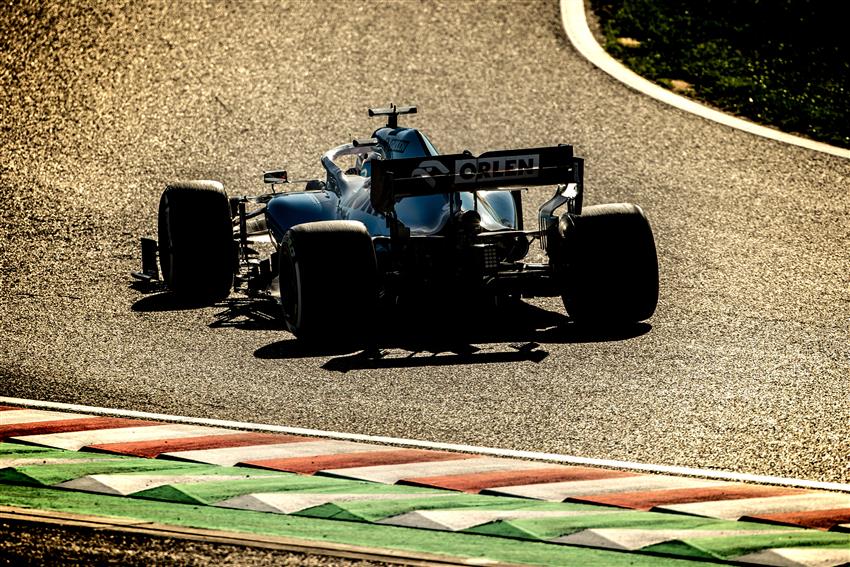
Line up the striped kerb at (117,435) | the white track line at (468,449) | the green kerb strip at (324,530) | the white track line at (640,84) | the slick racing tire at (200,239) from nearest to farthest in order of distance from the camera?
the green kerb strip at (324,530) < the white track line at (468,449) < the striped kerb at (117,435) < the slick racing tire at (200,239) < the white track line at (640,84)

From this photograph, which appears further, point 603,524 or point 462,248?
point 462,248

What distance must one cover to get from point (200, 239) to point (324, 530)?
5.56 meters

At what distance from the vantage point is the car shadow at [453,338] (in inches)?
393

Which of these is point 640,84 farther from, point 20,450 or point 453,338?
point 20,450

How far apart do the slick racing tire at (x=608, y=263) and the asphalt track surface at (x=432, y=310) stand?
31 centimetres

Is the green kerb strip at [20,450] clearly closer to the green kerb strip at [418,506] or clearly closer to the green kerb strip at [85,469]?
the green kerb strip at [85,469]

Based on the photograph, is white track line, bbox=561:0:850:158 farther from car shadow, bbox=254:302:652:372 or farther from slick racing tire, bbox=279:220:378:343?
slick racing tire, bbox=279:220:378:343

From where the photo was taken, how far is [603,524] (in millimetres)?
6719

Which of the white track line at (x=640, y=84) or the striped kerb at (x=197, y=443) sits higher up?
the white track line at (x=640, y=84)

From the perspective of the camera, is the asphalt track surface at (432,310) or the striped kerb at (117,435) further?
the asphalt track surface at (432,310)

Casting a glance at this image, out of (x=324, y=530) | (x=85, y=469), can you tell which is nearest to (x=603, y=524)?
(x=324, y=530)

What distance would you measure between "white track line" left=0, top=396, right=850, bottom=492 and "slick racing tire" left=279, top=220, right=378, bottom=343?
1464 mm

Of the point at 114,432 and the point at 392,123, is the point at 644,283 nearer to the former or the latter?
the point at 392,123

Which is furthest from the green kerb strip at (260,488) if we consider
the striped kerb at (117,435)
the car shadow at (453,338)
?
the car shadow at (453,338)
